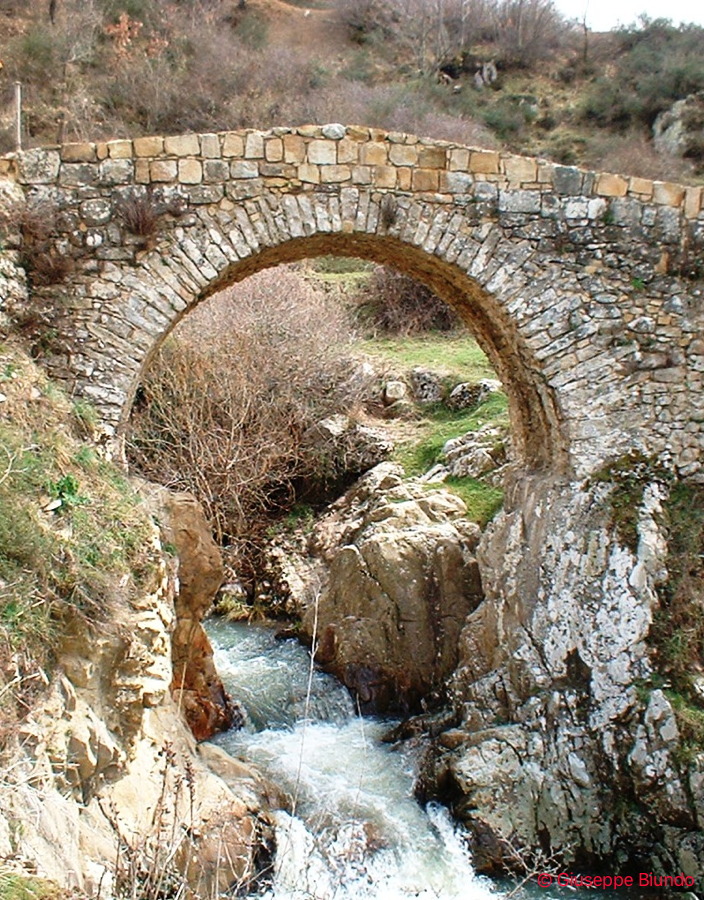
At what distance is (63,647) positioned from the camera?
13.4 feet

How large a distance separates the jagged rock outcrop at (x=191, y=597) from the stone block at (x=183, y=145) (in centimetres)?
267

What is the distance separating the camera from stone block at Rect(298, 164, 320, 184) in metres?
6.20

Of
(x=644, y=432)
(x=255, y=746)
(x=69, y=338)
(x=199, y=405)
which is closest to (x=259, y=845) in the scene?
(x=255, y=746)

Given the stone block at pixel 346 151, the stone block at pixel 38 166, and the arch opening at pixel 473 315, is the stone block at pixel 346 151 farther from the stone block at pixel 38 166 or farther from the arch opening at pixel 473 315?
the stone block at pixel 38 166

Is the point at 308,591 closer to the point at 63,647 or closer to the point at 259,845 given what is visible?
the point at 259,845

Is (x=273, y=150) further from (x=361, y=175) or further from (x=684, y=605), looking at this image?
(x=684, y=605)

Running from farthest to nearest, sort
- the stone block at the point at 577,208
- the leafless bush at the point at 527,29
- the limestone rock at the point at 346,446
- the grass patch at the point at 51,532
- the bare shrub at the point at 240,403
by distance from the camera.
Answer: the leafless bush at the point at 527,29 < the limestone rock at the point at 346,446 < the bare shrub at the point at 240,403 < the stone block at the point at 577,208 < the grass patch at the point at 51,532

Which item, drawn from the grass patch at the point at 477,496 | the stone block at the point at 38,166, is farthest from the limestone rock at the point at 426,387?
the stone block at the point at 38,166

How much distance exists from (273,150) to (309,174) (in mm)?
329

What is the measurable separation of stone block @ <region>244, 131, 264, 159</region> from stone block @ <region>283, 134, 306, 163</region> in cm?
19

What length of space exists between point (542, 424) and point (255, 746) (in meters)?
4.13

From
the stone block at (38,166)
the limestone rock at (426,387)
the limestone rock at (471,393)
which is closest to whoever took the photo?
the stone block at (38,166)

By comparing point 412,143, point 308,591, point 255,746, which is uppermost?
point 412,143

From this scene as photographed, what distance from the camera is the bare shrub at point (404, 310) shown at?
56.3 feet
